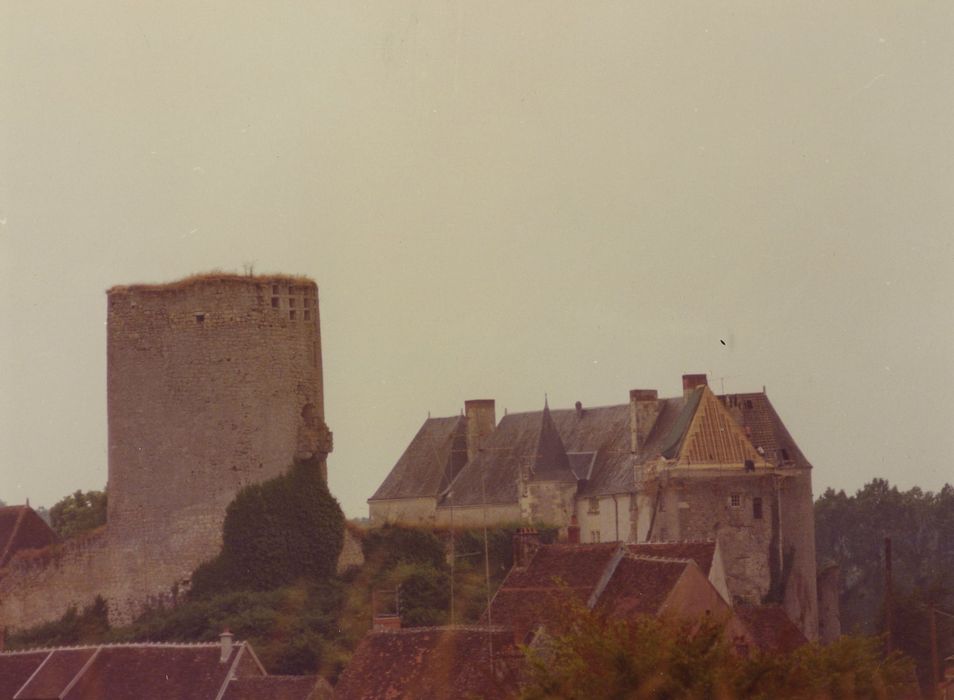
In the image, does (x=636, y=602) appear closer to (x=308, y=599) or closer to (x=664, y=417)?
(x=308, y=599)

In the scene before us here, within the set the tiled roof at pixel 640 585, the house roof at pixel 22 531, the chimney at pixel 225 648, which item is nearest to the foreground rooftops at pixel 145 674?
the chimney at pixel 225 648

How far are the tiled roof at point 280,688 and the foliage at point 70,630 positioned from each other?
8586 mm

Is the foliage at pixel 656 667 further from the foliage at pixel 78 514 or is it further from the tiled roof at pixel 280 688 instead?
the foliage at pixel 78 514

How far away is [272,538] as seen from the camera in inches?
2186

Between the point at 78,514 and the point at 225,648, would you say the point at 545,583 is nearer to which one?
the point at 225,648

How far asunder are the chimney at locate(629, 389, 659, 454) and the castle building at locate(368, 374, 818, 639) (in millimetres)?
35

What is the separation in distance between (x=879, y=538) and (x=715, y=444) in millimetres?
41610

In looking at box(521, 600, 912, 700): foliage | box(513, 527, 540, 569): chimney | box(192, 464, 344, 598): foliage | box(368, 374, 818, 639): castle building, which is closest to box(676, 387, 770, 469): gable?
box(368, 374, 818, 639): castle building

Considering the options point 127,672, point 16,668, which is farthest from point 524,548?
point 16,668

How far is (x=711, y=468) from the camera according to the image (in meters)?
58.2

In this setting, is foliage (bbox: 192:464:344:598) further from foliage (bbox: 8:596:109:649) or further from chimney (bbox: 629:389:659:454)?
chimney (bbox: 629:389:659:454)

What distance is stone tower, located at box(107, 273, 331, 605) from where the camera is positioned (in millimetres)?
55312

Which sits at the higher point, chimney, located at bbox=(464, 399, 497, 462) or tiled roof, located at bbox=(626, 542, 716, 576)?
chimney, located at bbox=(464, 399, 497, 462)

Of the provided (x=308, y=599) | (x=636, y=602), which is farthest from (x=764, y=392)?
(x=636, y=602)
